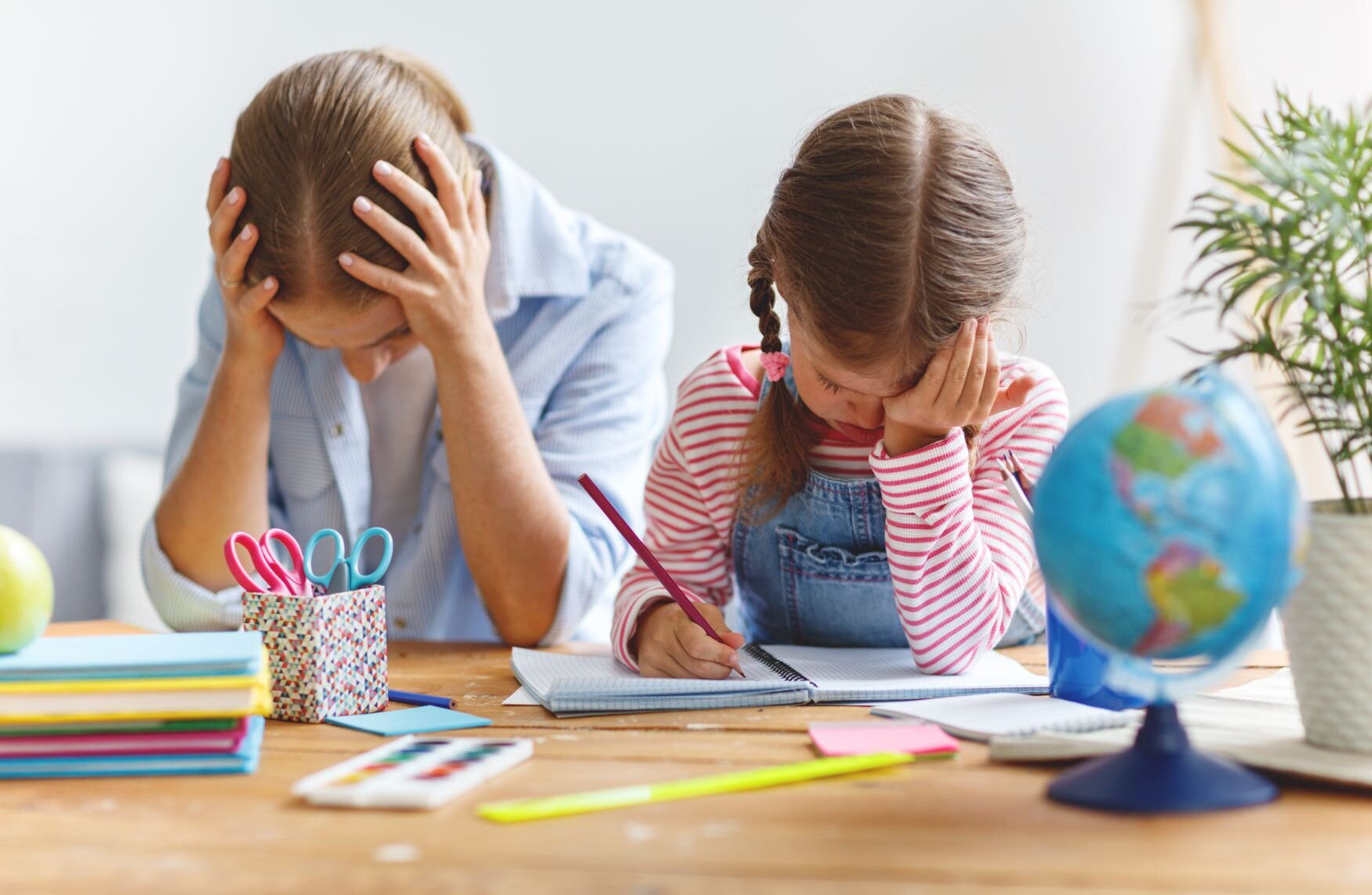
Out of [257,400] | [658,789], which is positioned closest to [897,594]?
[658,789]

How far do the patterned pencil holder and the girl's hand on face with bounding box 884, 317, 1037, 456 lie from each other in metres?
0.43

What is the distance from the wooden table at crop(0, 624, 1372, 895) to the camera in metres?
0.50

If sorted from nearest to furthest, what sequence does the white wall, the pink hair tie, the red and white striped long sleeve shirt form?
1. the red and white striped long sleeve shirt
2. the pink hair tie
3. the white wall

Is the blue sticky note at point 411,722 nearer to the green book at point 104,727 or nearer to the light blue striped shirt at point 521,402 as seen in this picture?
the green book at point 104,727

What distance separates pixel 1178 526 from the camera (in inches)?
21.1

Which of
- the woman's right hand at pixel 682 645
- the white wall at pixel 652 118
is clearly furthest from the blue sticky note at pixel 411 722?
the white wall at pixel 652 118

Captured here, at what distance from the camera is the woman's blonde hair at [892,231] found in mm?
886

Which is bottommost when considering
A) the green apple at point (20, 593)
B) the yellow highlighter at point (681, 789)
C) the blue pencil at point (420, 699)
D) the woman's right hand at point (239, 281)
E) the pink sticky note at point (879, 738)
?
the blue pencil at point (420, 699)

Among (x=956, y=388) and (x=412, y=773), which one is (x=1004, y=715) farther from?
(x=412, y=773)

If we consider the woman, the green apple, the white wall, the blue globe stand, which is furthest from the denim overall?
the white wall

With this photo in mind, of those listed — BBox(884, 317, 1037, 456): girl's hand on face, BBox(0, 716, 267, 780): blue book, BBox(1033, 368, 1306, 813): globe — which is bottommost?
BBox(0, 716, 267, 780): blue book

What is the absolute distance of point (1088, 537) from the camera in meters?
0.55

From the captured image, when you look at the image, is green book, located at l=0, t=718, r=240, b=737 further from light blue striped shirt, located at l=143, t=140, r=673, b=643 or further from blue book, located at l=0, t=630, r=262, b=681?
light blue striped shirt, located at l=143, t=140, r=673, b=643

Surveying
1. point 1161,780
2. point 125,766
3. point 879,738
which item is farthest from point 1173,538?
point 125,766
